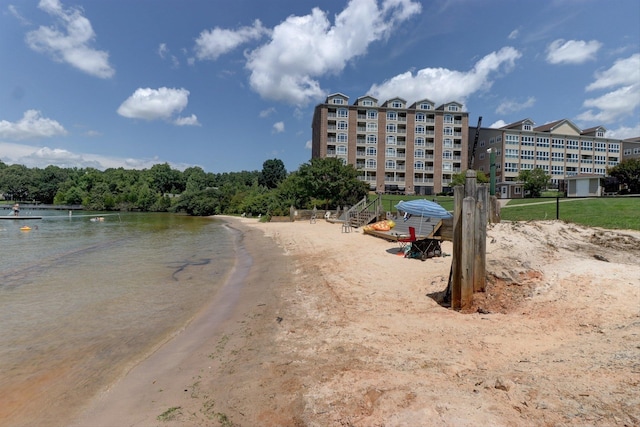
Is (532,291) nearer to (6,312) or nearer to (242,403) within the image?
(242,403)

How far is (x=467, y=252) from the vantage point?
268 inches

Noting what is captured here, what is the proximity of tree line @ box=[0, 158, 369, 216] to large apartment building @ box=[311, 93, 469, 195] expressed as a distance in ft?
55.3

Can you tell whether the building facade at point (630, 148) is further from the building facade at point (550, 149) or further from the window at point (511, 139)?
the window at point (511, 139)

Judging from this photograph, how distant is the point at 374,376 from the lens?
13.0ft

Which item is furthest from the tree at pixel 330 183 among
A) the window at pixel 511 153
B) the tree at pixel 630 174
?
the window at pixel 511 153

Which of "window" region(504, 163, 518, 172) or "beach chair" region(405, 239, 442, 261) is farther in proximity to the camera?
"window" region(504, 163, 518, 172)

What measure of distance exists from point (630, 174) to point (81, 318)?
62090 mm

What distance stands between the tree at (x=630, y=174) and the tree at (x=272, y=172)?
87.3 metres

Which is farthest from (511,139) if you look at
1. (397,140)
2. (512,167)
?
(397,140)

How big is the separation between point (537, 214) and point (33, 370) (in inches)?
872

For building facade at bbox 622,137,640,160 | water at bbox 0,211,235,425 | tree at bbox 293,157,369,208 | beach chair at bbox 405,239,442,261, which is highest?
building facade at bbox 622,137,640,160

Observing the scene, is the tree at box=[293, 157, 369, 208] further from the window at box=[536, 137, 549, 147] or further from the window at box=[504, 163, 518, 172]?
the window at box=[536, 137, 549, 147]

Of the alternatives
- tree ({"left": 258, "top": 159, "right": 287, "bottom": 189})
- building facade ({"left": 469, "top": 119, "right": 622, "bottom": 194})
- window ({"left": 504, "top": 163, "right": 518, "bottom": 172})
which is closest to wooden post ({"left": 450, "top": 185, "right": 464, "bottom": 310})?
building facade ({"left": 469, "top": 119, "right": 622, "bottom": 194})

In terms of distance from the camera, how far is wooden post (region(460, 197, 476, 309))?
671cm
